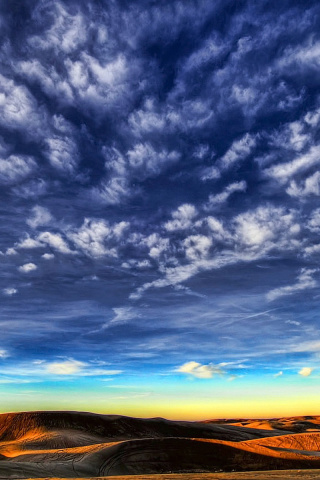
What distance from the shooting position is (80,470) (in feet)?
76.4

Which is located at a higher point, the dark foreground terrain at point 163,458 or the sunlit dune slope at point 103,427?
the sunlit dune slope at point 103,427

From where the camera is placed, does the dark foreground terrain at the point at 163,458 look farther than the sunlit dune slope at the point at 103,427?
No

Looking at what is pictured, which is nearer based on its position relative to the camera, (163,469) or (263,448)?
(163,469)

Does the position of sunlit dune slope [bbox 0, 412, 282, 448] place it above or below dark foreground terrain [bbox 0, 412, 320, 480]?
above

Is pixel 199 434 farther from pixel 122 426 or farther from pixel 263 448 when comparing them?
pixel 263 448

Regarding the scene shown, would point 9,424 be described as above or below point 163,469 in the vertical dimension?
above

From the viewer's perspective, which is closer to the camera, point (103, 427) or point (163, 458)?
point (163, 458)

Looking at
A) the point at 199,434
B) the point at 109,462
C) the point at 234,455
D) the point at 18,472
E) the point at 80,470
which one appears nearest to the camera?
the point at 18,472

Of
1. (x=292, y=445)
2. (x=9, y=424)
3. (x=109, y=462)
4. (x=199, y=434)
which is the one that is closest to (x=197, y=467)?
(x=109, y=462)

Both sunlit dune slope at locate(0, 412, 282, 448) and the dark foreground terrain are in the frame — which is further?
sunlit dune slope at locate(0, 412, 282, 448)

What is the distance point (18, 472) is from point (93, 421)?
41.3 meters

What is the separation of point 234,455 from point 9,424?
4418 centimetres

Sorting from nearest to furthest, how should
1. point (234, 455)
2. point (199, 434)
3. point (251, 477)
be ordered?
1. point (251, 477)
2. point (234, 455)
3. point (199, 434)

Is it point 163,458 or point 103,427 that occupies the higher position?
point 103,427
